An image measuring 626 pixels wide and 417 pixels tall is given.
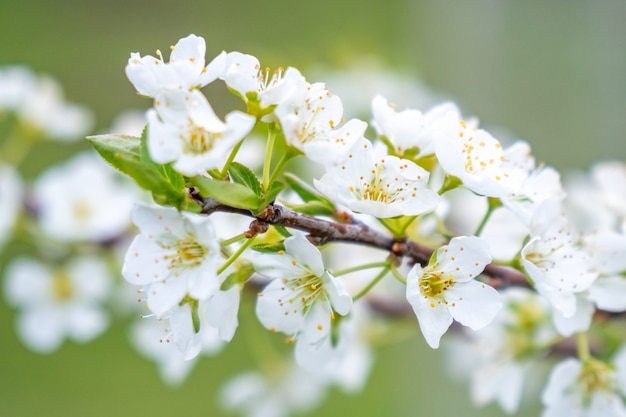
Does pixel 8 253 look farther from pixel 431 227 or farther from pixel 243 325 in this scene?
pixel 431 227

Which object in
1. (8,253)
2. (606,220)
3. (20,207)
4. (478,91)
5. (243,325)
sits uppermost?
(606,220)

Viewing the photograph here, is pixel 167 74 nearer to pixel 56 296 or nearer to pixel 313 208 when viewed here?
pixel 313 208

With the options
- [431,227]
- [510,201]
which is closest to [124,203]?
[431,227]

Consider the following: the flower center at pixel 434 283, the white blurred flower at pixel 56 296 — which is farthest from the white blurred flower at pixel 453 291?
the white blurred flower at pixel 56 296

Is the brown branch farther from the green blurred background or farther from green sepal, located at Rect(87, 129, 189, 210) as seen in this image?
the green blurred background

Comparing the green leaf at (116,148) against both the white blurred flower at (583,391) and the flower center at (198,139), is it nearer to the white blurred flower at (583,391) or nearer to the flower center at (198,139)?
the flower center at (198,139)

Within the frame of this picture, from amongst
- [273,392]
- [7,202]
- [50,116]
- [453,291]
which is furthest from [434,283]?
[50,116]
